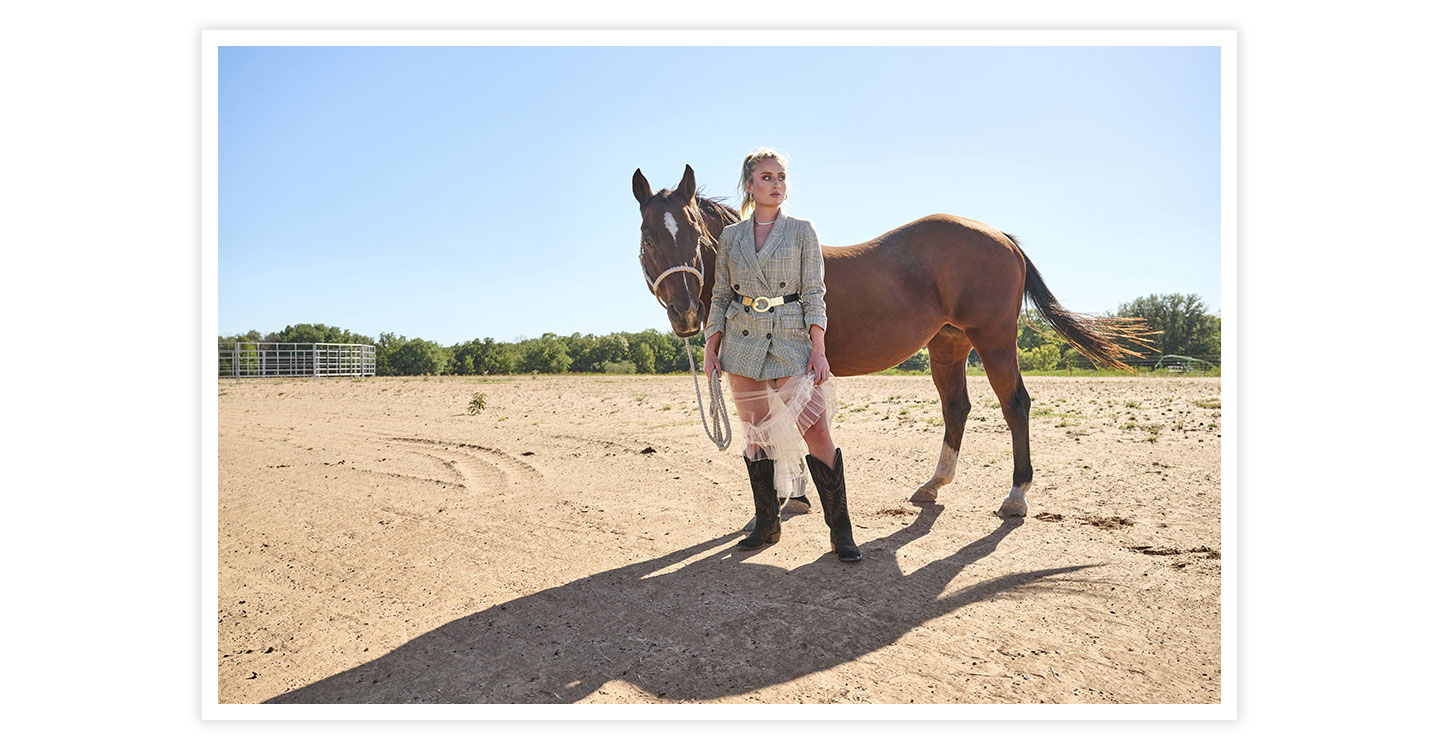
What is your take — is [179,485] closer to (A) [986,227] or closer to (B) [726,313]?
(B) [726,313]

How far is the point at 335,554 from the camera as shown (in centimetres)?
415

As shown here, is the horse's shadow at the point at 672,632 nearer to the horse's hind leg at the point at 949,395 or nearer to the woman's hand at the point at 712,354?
the woman's hand at the point at 712,354

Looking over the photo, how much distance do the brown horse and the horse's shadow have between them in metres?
1.34

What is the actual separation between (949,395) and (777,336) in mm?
2571

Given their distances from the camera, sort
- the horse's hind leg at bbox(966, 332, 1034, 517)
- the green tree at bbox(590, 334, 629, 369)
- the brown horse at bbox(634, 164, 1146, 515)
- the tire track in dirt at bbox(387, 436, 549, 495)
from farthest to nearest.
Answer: the green tree at bbox(590, 334, 629, 369)
the tire track in dirt at bbox(387, 436, 549, 495)
the horse's hind leg at bbox(966, 332, 1034, 517)
the brown horse at bbox(634, 164, 1146, 515)

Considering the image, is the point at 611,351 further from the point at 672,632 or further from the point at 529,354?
the point at 672,632

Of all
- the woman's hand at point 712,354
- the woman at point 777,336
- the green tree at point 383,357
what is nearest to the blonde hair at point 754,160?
the woman at point 777,336

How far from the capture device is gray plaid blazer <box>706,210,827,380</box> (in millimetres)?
3648

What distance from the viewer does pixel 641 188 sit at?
3.86 metres

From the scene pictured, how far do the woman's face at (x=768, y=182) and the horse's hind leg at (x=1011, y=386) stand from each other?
2183mm

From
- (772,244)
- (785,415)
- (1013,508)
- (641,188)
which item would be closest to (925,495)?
(1013,508)

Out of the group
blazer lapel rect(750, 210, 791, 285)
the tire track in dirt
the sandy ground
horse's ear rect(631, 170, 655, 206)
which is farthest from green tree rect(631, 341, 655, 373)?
blazer lapel rect(750, 210, 791, 285)

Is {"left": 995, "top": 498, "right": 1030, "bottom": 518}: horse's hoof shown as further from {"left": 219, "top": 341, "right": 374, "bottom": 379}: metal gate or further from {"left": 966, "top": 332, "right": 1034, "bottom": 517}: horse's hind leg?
{"left": 219, "top": 341, "right": 374, "bottom": 379}: metal gate

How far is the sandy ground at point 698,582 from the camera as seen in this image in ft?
8.59
